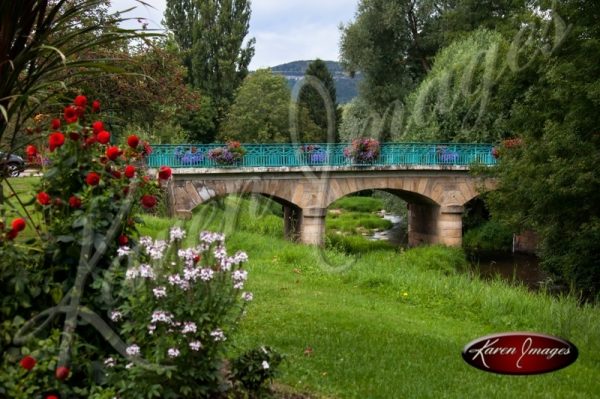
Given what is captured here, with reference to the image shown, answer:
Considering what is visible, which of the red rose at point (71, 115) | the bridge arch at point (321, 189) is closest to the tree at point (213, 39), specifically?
the bridge arch at point (321, 189)

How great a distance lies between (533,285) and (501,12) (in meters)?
18.8

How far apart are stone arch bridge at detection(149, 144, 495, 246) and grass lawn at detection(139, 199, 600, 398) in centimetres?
475

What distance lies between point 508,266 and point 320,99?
74.1ft

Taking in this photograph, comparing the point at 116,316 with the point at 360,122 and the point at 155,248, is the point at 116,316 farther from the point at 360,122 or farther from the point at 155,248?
the point at 360,122

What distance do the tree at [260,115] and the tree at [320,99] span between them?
3.20 metres

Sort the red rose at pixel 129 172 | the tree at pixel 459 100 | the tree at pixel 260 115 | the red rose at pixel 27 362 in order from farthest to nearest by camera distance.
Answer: the tree at pixel 260 115, the tree at pixel 459 100, the red rose at pixel 129 172, the red rose at pixel 27 362

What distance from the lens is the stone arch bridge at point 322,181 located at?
1995 cm

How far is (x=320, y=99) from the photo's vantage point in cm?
4197

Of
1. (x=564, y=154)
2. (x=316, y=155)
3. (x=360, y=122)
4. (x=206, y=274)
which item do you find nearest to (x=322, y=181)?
(x=316, y=155)

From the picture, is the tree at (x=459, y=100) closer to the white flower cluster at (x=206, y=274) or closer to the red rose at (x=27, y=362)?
the white flower cluster at (x=206, y=274)

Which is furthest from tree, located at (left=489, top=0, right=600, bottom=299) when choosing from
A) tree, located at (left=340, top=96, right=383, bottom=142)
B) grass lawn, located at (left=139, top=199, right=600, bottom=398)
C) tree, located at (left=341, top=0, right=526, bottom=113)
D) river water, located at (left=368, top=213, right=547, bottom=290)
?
tree, located at (left=341, top=0, right=526, bottom=113)

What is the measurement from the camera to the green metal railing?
19.7 metres

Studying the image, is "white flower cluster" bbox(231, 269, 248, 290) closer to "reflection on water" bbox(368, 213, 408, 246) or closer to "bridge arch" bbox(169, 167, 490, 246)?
"bridge arch" bbox(169, 167, 490, 246)

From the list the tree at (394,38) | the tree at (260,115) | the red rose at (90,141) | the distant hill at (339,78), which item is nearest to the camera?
the red rose at (90,141)
